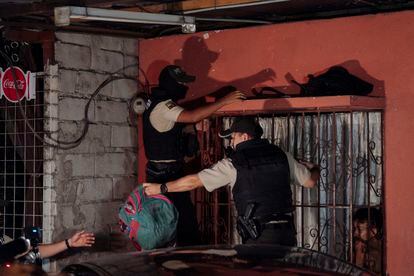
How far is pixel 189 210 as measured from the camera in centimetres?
821

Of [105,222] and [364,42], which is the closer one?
[364,42]

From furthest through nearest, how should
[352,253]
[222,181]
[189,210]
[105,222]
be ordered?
1. [105,222]
2. [189,210]
3. [352,253]
4. [222,181]

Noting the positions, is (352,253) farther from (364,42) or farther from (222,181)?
(364,42)

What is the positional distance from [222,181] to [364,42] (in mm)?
2137

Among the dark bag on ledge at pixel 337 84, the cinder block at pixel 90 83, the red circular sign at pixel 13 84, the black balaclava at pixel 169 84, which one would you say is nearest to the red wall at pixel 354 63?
the dark bag on ledge at pixel 337 84

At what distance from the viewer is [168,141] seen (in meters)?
8.02

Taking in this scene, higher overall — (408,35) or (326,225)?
(408,35)

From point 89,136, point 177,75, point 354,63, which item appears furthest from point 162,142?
point 354,63

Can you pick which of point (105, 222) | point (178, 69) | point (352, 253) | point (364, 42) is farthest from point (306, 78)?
point (105, 222)

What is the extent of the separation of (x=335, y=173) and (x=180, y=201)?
177 centimetres

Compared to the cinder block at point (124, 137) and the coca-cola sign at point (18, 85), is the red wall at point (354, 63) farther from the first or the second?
the coca-cola sign at point (18, 85)

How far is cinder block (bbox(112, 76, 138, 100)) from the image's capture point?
29.2 feet

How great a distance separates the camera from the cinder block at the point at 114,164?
866 centimetres

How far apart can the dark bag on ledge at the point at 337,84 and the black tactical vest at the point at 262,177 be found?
916 millimetres
